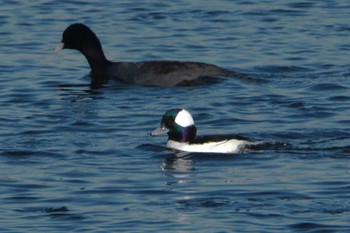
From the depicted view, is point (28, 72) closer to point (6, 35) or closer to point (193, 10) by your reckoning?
point (6, 35)

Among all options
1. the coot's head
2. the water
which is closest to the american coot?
the coot's head

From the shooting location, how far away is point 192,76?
76.0 feet

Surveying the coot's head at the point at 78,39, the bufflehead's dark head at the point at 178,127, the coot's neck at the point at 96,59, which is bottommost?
the coot's neck at the point at 96,59

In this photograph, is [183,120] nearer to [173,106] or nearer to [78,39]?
[173,106]

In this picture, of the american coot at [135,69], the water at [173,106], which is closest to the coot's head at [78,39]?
the american coot at [135,69]

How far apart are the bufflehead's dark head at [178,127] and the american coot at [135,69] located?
15.2 feet

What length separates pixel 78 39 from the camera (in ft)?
82.3

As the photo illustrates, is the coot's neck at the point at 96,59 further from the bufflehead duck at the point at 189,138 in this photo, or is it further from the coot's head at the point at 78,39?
the bufflehead duck at the point at 189,138

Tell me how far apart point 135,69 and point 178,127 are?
18.7 feet

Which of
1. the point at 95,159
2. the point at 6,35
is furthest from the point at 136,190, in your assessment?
the point at 6,35

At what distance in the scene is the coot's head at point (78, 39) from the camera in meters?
24.9

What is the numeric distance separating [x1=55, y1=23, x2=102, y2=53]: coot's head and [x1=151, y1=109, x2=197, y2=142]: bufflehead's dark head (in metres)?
6.74

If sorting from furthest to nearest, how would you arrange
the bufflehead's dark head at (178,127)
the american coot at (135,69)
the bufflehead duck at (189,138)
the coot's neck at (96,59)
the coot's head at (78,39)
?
1. the coot's head at (78,39)
2. the coot's neck at (96,59)
3. the american coot at (135,69)
4. the bufflehead's dark head at (178,127)
5. the bufflehead duck at (189,138)

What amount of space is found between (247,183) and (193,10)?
43.7 feet
